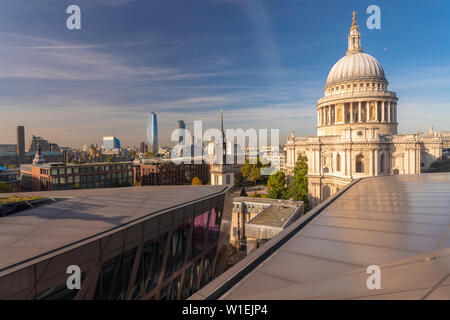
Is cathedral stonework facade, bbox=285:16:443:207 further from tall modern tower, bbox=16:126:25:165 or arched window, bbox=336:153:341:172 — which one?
tall modern tower, bbox=16:126:25:165

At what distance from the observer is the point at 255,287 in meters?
3.77

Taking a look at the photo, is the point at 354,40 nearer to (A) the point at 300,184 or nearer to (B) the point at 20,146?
(A) the point at 300,184

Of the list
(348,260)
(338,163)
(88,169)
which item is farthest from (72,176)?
(348,260)

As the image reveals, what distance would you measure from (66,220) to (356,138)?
43.3m

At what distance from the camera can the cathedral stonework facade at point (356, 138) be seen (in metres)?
42.0

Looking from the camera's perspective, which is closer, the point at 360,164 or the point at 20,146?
the point at 360,164

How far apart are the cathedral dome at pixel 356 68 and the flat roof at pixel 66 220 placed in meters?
55.3

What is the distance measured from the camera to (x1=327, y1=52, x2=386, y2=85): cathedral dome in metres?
54.9

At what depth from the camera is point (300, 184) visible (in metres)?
46.5

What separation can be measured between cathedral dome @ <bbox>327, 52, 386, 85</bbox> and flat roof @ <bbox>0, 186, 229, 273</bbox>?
55.3m

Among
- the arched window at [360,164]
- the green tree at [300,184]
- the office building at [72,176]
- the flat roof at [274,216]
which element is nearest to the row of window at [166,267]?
the flat roof at [274,216]

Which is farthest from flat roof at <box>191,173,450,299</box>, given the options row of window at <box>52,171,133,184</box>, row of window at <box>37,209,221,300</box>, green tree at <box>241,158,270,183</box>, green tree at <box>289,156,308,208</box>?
green tree at <box>241,158,270,183</box>
